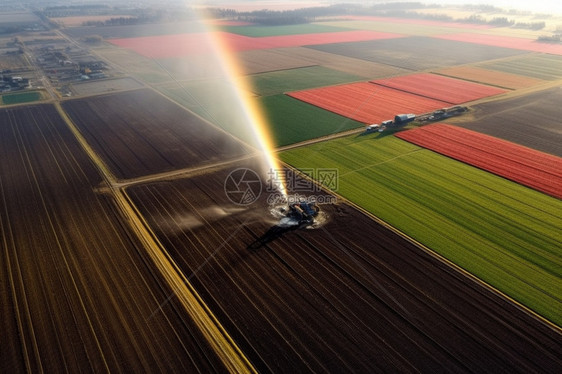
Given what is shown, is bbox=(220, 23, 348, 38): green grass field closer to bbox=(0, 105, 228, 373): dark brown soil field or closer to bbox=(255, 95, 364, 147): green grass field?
bbox=(255, 95, 364, 147): green grass field

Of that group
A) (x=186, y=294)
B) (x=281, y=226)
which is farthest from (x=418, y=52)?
(x=186, y=294)

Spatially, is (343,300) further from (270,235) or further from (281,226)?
(281,226)

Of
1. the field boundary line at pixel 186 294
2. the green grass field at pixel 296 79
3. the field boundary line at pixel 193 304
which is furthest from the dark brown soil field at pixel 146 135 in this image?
the green grass field at pixel 296 79

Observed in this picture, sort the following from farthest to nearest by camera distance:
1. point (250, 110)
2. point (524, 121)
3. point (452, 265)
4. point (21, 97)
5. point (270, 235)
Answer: point (21, 97) < point (250, 110) < point (524, 121) < point (270, 235) < point (452, 265)

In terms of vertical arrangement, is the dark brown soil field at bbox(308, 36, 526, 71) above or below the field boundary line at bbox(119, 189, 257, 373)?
above

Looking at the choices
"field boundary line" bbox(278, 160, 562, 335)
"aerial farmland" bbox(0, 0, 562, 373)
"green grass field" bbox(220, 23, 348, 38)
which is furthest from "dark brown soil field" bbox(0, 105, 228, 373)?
"green grass field" bbox(220, 23, 348, 38)

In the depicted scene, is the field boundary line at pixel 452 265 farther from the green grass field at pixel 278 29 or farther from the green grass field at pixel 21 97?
the green grass field at pixel 278 29
